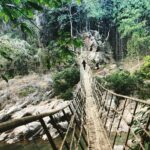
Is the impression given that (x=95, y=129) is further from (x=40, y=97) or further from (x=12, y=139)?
(x=40, y=97)

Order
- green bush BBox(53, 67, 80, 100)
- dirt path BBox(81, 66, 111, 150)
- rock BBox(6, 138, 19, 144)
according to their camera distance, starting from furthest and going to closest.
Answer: green bush BBox(53, 67, 80, 100), rock BBox(6, 138, 19, 144), dirt path BBox(81, 66, 111, 150)

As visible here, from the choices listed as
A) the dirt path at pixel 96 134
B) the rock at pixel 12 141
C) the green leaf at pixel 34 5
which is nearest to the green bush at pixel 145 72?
the rock at pixel 12 141

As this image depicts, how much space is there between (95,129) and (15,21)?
3009 millimetres

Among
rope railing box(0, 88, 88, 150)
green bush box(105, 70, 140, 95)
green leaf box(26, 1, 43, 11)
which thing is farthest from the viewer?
green bush box(105, 70, 140, 95)

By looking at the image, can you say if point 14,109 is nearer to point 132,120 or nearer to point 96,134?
point 96,134

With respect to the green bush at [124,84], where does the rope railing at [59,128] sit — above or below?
above

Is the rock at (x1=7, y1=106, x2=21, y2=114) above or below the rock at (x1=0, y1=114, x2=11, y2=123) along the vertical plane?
above

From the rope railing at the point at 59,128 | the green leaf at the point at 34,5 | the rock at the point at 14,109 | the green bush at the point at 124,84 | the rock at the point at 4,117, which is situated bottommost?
the rock at the point at 4,117

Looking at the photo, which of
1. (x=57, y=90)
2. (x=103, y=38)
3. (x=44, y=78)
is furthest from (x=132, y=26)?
(x=57, y=90)

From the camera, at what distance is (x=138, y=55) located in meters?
23.2

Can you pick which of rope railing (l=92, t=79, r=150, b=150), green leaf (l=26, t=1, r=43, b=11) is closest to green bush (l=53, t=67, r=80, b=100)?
rope railing (l=92, t=79, r=150, b=150)

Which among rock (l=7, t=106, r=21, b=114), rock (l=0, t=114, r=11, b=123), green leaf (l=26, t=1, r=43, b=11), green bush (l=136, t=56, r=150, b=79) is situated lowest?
rock (l=0, t=114, r=11, b=123)

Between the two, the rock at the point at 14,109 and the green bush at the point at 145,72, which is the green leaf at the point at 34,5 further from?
the green bush at the point at 145,72

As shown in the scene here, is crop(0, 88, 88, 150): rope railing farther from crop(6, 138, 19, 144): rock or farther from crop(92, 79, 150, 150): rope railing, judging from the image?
crop(6, 138, 19, 144): rock
